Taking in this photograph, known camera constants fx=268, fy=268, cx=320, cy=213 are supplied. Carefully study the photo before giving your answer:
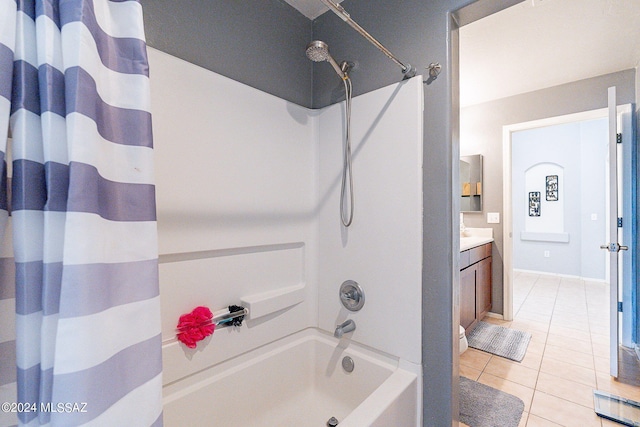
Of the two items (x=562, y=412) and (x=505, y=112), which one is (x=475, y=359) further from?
(x=505, y=112)

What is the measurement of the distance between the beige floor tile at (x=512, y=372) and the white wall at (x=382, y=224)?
1.42 m

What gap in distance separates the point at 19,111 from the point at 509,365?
308 centimetres

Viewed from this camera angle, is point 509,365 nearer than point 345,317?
No

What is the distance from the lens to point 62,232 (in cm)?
51

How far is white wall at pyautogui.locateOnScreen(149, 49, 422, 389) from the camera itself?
3.62 ft

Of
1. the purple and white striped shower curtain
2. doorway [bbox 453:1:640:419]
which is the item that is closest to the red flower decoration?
the purple and white striped shower curtain

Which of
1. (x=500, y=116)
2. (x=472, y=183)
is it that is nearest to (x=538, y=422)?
(x=472, y=183)

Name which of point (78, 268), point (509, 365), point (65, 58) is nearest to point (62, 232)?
point (78, 268)

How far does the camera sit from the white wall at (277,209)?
1.10m

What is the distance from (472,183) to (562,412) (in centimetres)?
240

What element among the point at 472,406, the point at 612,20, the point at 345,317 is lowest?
the point at 472,406

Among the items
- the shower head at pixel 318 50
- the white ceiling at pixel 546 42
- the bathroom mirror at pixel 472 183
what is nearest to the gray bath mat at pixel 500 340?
the bathroom mirror at pixel 472 183

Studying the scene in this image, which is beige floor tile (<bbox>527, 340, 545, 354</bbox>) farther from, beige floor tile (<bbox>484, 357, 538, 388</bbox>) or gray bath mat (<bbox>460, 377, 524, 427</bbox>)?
gray bath mat (<bbox>460, 377, 524, 427</bbox>)

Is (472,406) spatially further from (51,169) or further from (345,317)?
(51,169)
